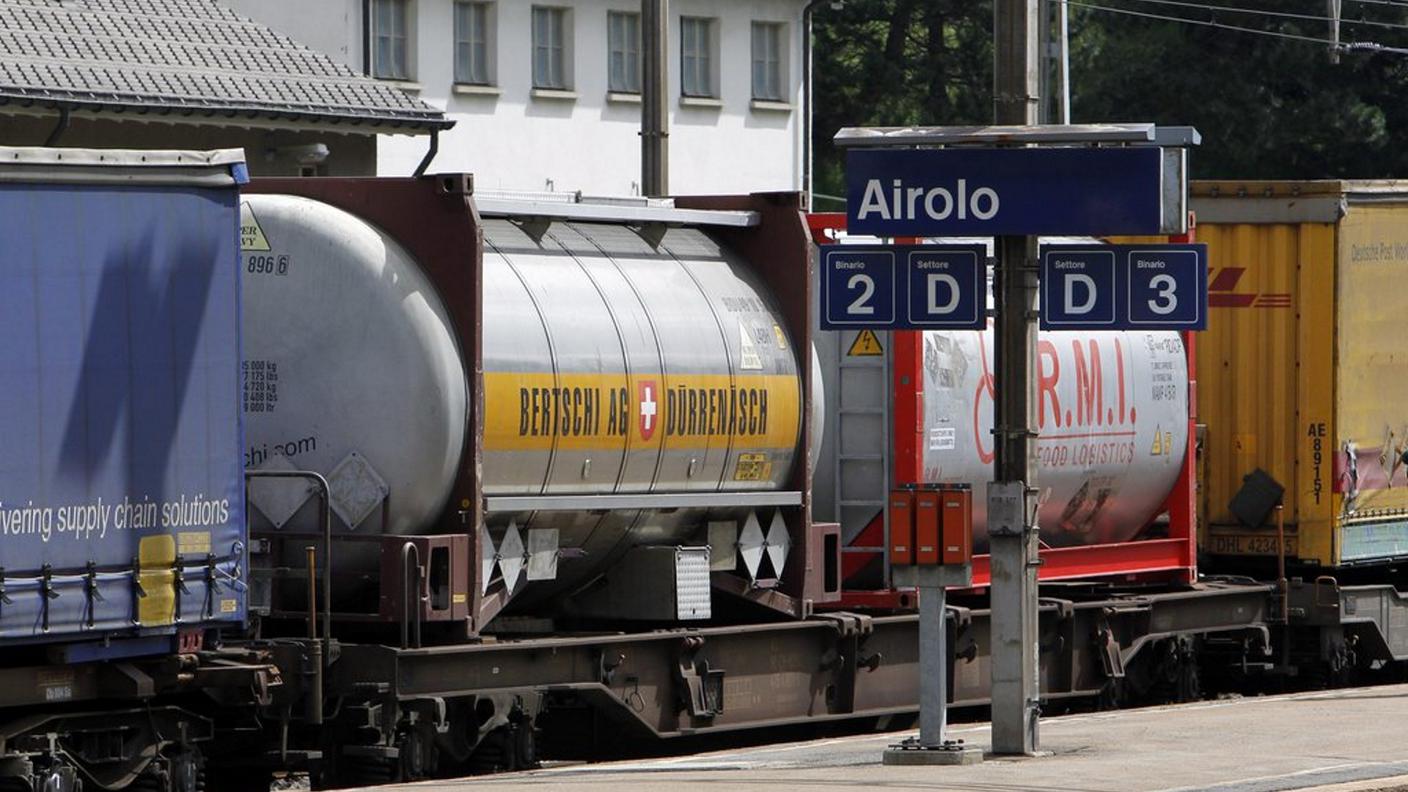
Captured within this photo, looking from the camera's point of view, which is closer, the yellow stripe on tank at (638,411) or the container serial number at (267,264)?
the container serial number at (267,264)

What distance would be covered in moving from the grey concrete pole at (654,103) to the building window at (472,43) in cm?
2312

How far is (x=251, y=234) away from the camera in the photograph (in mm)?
14219

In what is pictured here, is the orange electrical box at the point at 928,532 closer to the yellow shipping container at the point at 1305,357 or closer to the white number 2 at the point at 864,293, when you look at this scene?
the white number 2 at the point at 864,293

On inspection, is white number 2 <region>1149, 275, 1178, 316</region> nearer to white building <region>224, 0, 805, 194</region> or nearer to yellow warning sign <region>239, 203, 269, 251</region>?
yellow warning sign <region>239, 203, 269, 251</region>

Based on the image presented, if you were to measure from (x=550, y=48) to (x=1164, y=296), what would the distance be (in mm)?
32582

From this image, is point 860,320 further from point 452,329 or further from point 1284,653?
point 1284,653

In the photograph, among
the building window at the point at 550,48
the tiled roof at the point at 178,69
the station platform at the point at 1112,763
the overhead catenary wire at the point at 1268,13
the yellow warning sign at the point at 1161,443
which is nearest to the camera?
the station platform at the point at 1112,763

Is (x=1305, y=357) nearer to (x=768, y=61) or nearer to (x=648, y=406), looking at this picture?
(x=648, y=406)

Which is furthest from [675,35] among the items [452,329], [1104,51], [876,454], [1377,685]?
[452,329]

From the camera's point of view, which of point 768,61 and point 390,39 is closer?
point 390,39

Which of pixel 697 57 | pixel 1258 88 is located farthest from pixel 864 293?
pixel 1258 88

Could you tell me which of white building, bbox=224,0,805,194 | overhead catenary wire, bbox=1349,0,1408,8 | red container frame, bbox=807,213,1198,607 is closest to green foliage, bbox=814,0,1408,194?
overhead catenary wire, bbox=1349,0,1408,8

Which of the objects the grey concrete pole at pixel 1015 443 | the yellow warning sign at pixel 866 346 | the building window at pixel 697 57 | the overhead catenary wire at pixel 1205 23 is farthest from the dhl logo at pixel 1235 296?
the overhead catenary wire at pixel 1205 23

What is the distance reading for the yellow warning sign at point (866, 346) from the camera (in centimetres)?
1714
